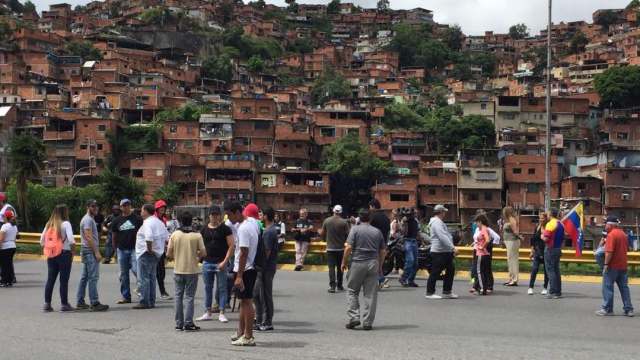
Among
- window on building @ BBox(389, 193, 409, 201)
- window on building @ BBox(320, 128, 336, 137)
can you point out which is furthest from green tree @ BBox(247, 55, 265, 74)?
window on building @ BBox(389, 193, 409, 201)

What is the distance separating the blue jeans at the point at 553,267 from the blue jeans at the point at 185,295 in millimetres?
6789

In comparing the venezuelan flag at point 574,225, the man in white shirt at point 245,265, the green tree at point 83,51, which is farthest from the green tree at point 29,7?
the man in white shirt at point 245,265

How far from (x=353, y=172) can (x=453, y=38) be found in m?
97.9

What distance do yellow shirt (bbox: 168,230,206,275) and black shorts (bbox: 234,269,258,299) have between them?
46.7 inches

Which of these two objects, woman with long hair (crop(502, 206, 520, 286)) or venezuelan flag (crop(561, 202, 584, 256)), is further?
venezuelan flag (crop(561, 202, 584, 256))

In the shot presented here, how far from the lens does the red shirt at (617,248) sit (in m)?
12.2

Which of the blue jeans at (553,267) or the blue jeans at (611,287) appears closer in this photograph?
the blue jeans at (611,287)

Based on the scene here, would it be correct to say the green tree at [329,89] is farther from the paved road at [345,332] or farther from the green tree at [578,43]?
the paved road at [345,332]

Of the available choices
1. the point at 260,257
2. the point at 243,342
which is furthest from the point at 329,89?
the point at 243,342

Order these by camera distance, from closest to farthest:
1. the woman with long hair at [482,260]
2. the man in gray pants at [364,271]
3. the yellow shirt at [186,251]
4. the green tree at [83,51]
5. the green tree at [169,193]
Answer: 1. the yellow shirt at [186,251]
2. the man in gray pants at [364,271]
3. the woman with long hair at [482,260]
4. the green tree at [169,193]
5. the green tree at [83,51]

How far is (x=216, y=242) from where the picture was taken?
11.1 metres

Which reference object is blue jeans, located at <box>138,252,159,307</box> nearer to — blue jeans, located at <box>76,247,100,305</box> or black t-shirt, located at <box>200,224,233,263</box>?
blue jeans, located at <box>76,247,100,305</box>

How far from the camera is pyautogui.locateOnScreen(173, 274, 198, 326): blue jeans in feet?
34.6

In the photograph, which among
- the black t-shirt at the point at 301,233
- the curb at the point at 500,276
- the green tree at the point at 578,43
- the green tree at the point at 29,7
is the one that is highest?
the green tree at the point at 29,7
